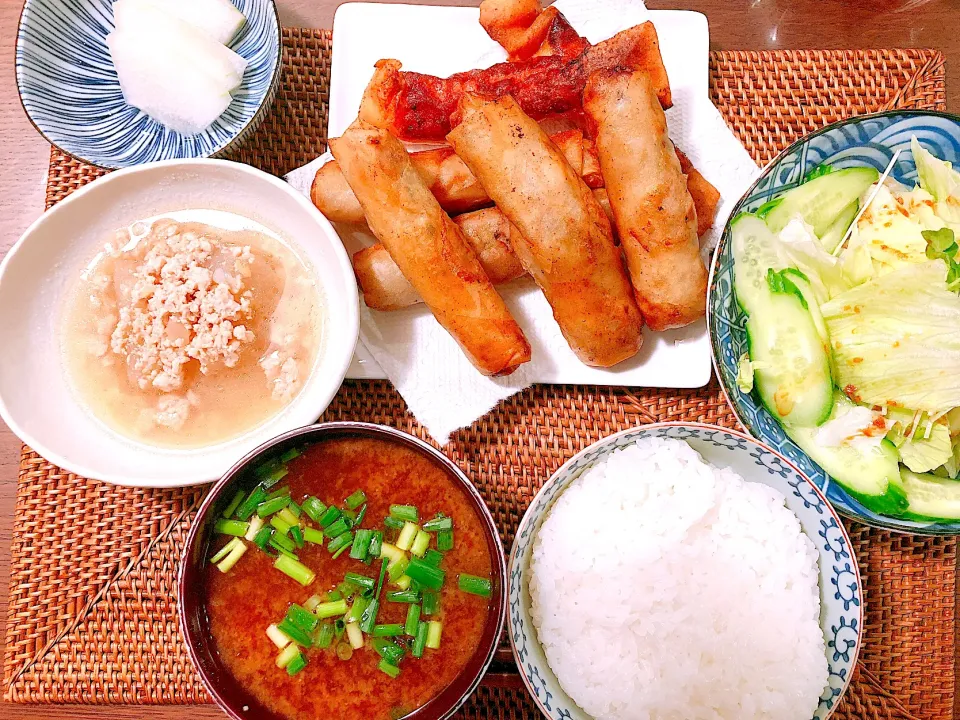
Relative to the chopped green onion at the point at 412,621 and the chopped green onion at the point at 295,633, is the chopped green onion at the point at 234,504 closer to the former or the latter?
the chopped green onion at the point at 295,633

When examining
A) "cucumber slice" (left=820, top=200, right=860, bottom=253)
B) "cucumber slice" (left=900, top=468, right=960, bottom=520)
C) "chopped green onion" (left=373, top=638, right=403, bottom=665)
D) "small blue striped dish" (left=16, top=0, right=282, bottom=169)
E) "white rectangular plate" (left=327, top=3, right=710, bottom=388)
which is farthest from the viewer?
"white rectangular plate" (left=327, top=3, right=710, bottom=388)

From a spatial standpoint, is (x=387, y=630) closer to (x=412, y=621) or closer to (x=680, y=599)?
(x=412, y=621)

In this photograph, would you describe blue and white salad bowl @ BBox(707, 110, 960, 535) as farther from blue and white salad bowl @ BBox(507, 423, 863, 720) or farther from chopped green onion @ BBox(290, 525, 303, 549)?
chopped green onion @ BBox(290, 525, 303, 549)

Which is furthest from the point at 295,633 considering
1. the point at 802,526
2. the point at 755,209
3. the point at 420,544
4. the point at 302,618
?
the point at 755,209

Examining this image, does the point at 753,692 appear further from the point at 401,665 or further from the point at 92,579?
the point at 92,579

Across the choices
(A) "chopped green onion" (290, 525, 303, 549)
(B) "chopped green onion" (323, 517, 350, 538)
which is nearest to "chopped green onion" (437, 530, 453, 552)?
(B) "chopped green onion" (323, 517, 350, 538)

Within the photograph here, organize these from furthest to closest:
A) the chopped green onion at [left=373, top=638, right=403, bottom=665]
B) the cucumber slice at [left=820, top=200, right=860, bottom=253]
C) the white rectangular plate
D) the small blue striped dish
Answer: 1. the white rectangular plate
2. the small blue striped dish
3. the cucumber slice at [left=820, top=200, right=860, bottom=253]
4. the chopped green onion at [left=373, top=638, right=403, bottom=665]

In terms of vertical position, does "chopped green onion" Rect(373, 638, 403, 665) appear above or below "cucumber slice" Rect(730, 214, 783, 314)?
below
